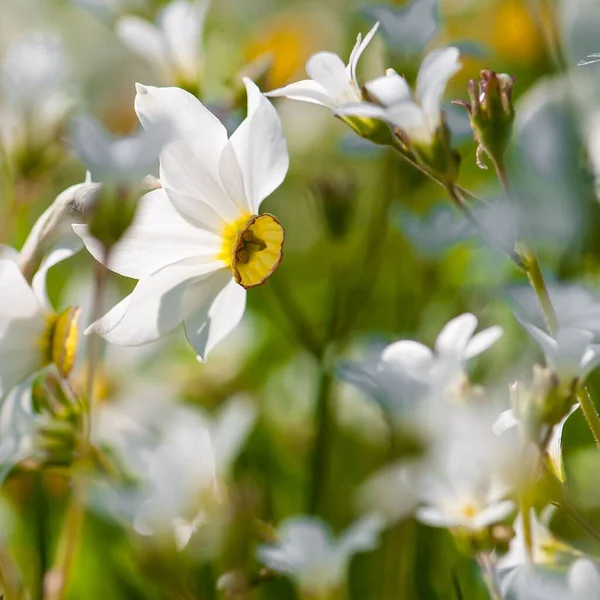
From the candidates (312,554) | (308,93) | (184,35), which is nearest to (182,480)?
(312,554)

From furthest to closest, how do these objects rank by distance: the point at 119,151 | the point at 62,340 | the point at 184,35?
the point at 184,35
the point at 62,340
the point at 119,151

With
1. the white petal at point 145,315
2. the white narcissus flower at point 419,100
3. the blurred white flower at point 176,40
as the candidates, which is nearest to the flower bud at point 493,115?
the white narcissus flower at point 419,100

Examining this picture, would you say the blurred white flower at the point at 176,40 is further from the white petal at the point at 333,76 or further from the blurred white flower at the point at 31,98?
the white petal at the point at 333,76

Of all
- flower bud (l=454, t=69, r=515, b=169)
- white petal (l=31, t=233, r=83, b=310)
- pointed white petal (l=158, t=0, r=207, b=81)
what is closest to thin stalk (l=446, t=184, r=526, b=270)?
flower bud (l=454, t=69, r=515, b=169)

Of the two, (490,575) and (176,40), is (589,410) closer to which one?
(490,575)

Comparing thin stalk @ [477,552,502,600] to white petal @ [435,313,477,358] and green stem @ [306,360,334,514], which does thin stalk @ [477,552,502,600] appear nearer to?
white petal @ [435,313,477,358]

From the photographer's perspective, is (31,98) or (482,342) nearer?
(482,342)

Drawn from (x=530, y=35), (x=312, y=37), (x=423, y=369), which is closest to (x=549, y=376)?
(x=423, y=369)
